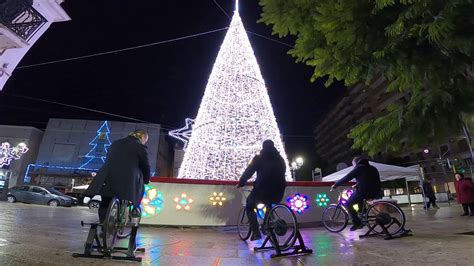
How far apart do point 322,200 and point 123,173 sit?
7.03 m

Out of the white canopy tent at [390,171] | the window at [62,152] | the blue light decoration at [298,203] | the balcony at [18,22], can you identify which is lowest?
the blue light decoration at [298,203]

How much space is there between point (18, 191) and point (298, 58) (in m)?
26.9

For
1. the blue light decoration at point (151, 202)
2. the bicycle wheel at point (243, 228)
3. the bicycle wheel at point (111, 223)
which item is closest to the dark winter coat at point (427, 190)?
the bicycle wheel at point (243, 228)

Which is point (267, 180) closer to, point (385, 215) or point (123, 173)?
point (123, 173)

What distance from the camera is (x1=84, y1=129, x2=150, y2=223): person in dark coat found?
3.80 metres

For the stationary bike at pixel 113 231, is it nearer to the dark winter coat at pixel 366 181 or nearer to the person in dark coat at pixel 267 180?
the person in dark coat at pixel 267 180

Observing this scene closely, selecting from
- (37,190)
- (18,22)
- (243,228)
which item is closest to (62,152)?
(37,190)

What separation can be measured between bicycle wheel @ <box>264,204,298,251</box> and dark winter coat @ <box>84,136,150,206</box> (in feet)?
6.35

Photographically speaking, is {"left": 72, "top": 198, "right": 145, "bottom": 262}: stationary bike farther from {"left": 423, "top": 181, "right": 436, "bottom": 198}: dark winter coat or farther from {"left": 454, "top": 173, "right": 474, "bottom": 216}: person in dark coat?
{"left": 423, "top": 181, "right": 436, "bottom": 198}: dark winter coat

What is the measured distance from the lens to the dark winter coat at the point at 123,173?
3.80 meters

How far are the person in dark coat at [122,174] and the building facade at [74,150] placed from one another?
125 feet

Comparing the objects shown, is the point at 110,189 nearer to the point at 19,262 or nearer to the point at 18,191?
the point at 19,262

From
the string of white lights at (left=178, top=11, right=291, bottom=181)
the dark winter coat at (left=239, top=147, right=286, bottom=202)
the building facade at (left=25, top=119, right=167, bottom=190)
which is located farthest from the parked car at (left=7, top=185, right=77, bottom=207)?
the dark winter coat at (left=239, top=147, right=286, bottom=202)

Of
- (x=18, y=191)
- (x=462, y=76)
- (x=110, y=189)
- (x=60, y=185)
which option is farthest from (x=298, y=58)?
(x=60, y=185)
